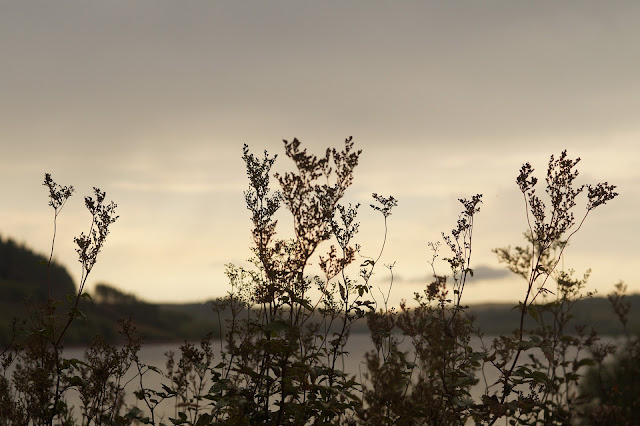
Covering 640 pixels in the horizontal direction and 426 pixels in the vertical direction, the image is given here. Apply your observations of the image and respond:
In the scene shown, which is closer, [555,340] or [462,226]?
[555,340]

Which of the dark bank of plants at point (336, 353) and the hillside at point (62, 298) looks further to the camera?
the hillside at point (62, 298)

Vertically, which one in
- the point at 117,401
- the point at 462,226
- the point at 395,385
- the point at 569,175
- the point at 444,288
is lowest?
the point at 117,401

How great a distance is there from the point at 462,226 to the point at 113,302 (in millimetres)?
72065

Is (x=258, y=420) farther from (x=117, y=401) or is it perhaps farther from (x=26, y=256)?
(x=26, y=256)

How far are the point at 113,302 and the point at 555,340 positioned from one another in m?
73.4

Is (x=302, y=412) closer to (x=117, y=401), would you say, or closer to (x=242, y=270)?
(x=242, y=270)

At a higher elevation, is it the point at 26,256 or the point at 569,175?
the point at 26,256

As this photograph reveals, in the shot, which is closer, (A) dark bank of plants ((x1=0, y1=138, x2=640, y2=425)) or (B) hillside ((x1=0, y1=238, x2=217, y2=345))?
(A) dark bank of plants ((x1=0, y1=138, x2=640, y2=425))

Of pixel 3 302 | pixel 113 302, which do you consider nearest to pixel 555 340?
pixel 113 302

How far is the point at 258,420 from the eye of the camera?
641 cm

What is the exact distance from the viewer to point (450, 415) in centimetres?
725

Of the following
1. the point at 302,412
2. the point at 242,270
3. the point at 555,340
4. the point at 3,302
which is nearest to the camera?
the point at 302,412

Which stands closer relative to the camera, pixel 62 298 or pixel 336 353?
pixel 336 353

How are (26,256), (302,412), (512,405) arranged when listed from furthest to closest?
(26,256)
(512,405)
(302,412)
